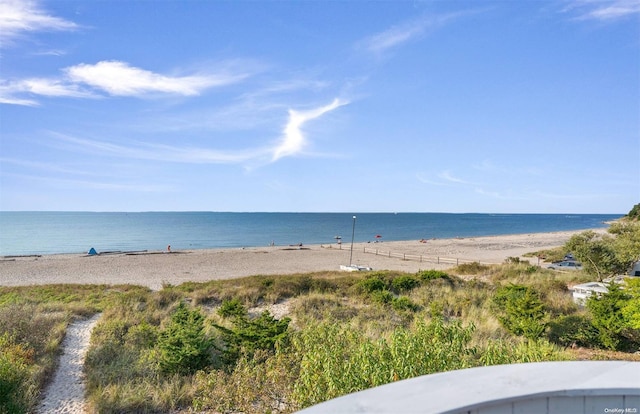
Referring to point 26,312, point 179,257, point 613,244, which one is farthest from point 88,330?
point 179,257

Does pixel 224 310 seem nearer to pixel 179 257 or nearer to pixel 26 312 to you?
pixel 26 312

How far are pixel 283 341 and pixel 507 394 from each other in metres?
6.96

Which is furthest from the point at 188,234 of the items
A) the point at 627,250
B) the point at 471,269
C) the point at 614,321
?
the point at 614,321

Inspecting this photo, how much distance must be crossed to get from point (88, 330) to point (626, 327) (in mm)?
14018

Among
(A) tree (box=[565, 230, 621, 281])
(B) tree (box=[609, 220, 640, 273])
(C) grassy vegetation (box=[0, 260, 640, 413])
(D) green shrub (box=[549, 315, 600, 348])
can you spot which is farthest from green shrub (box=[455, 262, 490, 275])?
(D) green shrub (box=[549, 315, 600, 348])

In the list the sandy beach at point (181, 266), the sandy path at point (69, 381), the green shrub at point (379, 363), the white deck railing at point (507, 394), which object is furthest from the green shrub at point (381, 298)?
the sandy beach at point (181, 266)

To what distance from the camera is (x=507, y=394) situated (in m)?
1.85

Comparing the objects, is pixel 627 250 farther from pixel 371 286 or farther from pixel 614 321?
pixel 371 286

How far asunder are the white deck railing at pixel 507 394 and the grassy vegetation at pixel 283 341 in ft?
8.46

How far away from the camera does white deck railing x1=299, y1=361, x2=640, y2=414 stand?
1.76 meters

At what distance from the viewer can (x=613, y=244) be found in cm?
2053

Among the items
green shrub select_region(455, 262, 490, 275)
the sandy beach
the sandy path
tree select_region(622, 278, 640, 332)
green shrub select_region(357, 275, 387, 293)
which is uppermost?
tree select_region(622, 278, 640, 332)

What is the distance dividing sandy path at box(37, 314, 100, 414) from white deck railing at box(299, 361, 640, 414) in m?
7.15

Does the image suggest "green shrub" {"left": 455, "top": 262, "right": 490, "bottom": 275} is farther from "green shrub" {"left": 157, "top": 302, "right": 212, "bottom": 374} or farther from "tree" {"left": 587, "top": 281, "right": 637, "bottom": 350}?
"green shrub" {"left": 157, "top": 302, "right": 212, "bottom": 374}
